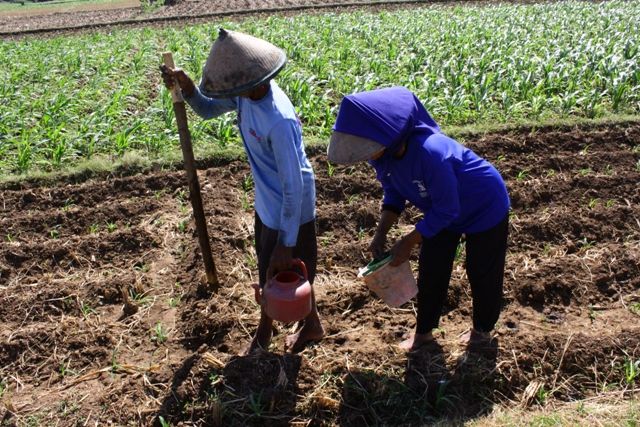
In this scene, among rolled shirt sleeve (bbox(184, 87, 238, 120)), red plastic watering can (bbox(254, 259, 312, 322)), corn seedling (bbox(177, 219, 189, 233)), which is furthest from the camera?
corn seedling (bbox(177, 219, 189, 233))

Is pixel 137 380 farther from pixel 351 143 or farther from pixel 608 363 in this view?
pixel 608 363

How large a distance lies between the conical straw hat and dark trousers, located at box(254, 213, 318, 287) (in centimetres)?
77

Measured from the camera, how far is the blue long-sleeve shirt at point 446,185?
248cm

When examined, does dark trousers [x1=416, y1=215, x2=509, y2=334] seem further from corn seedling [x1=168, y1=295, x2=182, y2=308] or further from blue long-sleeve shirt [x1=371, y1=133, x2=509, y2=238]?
corn seedling [x1=168, y1=295, x2=182, y2=308]

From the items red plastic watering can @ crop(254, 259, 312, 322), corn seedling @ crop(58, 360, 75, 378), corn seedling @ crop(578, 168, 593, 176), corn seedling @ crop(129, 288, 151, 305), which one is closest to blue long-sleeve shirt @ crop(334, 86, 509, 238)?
red plastic watering can @ crop(254, 259, 312, 322)

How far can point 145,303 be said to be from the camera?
149 inches

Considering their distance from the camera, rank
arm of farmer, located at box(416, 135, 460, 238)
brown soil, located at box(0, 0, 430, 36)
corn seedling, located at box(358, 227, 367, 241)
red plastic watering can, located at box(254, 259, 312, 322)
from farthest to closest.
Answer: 1. brown soil, located at box(0, 0, 430, 36)
2. corn seedling, located at box(358, 227, 367, 241)
3. red plastic watering can, located at box(254, 259, 312, 322)
4. arm of farmer, located at box(416, 135, 460, 238)

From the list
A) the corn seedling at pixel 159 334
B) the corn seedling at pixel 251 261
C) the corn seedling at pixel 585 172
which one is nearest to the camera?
the corn seedling at pixel 159 334

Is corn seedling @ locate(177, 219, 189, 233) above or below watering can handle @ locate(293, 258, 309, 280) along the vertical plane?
below

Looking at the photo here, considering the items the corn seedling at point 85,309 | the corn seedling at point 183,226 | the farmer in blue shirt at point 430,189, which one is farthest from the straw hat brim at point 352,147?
the corn seedling at point 183,226

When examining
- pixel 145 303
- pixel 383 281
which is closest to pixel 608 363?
pixel 383 281

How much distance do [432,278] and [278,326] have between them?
1.09 m

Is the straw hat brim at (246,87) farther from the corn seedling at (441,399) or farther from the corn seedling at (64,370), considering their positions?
the corn seedling at (64,370)

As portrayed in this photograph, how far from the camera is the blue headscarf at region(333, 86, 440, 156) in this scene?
7.69 ft
